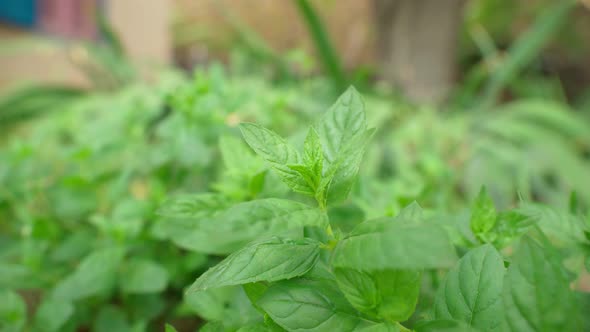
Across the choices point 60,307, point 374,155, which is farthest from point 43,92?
point 60,307

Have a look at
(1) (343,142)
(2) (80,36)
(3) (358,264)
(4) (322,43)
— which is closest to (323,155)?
(1) (343,142)

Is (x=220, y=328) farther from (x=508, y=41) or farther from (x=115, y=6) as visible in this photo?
(x=508, y=41)

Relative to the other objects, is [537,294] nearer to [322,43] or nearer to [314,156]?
[314,156]

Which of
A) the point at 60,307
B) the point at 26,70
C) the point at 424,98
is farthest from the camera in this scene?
the point at 26,70

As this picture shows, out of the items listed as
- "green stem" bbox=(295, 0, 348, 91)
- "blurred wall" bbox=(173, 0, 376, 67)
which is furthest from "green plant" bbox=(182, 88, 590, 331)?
"blurred wall" bbox=(173, 0, 376, 67)

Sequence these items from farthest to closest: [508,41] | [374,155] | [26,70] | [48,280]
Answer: [508,41] < [26,70] < [374,155] < [48,280]

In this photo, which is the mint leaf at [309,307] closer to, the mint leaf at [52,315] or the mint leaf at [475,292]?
the mint leaf at [475,292]

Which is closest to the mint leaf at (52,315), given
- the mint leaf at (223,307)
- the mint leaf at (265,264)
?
the mint leaf at (223,307)
